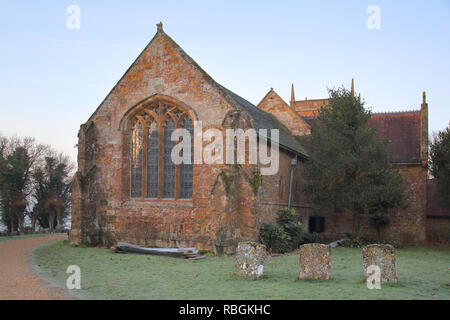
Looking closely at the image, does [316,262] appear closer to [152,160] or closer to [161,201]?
[161,201]

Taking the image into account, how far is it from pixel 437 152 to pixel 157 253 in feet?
51.4

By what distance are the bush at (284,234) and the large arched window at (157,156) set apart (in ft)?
13.6

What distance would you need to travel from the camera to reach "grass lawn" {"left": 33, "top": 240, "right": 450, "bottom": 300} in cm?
942

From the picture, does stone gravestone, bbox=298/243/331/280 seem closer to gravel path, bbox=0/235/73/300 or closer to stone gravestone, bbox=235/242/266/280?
stone gravestone, bbox=235/242/266/280

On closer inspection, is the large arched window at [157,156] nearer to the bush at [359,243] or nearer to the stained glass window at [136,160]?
the stained glass window at [136,160]

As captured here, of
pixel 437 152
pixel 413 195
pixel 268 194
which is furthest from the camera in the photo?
pixel 413 195

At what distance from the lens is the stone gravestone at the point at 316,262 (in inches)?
433

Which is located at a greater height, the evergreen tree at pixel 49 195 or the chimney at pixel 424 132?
the chimney at pixel 424 132

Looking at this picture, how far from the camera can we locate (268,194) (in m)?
21.1

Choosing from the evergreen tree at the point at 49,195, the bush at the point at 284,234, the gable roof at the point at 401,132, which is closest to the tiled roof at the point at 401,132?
the gable roof at the point at 401,132

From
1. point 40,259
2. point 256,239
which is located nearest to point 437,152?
point 256,239

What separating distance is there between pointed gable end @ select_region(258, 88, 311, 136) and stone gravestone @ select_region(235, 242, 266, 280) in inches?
792

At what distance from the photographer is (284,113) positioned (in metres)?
31.9
